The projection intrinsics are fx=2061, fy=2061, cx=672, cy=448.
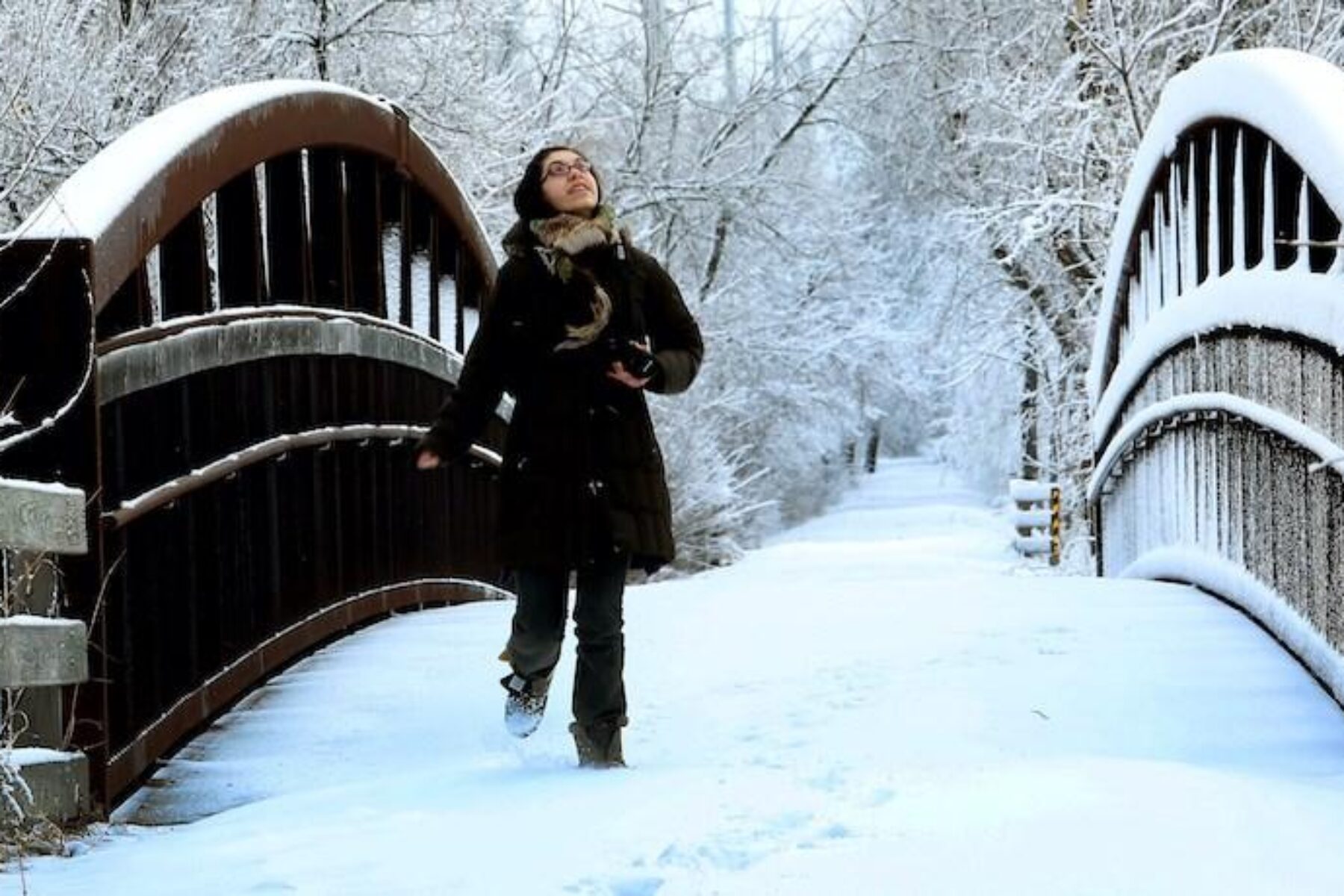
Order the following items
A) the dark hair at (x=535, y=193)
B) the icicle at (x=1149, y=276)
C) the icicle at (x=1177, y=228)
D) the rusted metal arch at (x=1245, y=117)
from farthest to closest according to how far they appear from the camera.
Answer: the icicle at (x=1149, y=276), the icicle at (x=1177, y=228), the rusted metal arch at (x=1245, y=117), the dark hair at (x=535, y=193)

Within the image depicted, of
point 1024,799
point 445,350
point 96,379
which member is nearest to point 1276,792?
point 1024,799

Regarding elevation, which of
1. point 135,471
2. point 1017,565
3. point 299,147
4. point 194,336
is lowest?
point 1017,565

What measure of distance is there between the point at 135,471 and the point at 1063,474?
17.6 meters

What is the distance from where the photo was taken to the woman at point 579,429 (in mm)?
4742

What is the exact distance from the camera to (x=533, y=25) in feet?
71.3

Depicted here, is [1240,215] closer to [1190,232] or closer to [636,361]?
[1190,232]

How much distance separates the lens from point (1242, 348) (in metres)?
6.87

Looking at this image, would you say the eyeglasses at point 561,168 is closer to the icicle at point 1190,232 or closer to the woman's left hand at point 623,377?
the woman's left hand at point 623,377

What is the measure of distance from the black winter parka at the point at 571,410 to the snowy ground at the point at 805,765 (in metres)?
0.55

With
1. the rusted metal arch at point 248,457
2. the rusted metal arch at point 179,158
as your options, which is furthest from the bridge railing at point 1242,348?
the rusted metal arch at point 179,158

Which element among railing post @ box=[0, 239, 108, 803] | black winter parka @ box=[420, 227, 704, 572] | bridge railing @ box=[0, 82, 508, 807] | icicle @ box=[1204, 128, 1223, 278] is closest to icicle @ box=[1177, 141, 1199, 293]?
icicle @ box=[1204, 128, 1223, 278]

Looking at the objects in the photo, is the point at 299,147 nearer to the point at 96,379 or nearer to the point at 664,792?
the point at 96,379

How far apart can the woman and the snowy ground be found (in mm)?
295

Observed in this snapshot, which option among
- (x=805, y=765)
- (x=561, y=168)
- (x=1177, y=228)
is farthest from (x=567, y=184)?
(x=1177, y=228)
